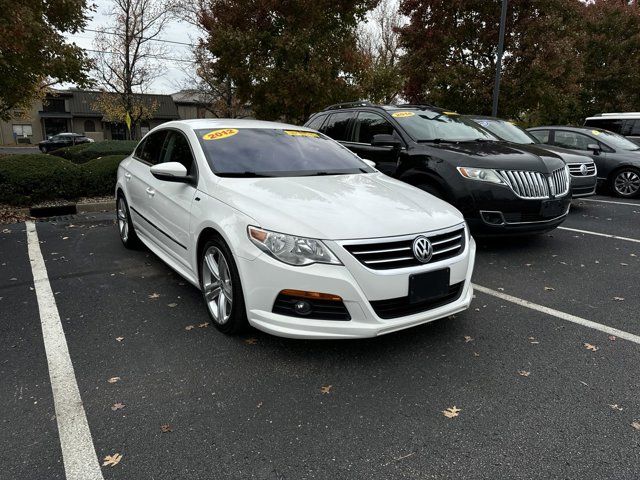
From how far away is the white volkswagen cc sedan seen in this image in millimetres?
2850

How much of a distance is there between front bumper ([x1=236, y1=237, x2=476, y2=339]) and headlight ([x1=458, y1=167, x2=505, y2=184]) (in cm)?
271

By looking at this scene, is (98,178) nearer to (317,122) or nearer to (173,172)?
(317,122)

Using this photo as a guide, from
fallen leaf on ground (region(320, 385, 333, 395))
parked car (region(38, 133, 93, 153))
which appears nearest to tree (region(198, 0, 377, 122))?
fallen leaf on ground (region(320, 385, 333, 395))

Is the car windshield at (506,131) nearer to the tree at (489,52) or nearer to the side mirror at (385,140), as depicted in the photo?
the side mirror at (385,140)

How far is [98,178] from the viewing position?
915cm

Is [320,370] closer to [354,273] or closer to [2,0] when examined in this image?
[354,273]

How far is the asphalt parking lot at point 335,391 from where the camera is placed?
222cm

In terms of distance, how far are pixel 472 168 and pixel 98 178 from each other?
716 cm

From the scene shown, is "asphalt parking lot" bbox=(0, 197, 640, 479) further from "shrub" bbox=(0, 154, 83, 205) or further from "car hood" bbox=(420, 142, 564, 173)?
"shrub" bbox=(0, 154, 83, 205)

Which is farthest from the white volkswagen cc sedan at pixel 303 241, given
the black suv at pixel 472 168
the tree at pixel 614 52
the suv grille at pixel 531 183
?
the tree at pixel 614 52

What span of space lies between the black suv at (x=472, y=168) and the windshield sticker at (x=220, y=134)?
2.23m

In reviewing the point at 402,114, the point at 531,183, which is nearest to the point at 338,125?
the point at 402,114

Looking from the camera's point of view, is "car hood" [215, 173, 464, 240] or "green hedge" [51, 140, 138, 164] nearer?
"car hood" [215, 173, 464, 240]

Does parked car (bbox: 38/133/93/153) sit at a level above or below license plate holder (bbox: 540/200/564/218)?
above
